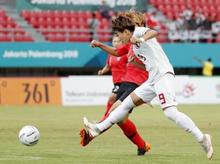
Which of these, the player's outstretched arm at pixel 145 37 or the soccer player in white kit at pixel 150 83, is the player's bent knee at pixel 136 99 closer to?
the soccer player in white kit at pixel 150 83

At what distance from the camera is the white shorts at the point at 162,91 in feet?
37.8

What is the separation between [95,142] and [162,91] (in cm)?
410

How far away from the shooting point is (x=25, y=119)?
2211cm

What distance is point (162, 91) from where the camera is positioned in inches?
457

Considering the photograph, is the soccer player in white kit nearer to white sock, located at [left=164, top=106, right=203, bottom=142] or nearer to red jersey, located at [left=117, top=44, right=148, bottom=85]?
white sock, located at [left=164, top=106, right=203, bottom=142]

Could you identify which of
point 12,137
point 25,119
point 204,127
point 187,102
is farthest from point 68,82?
point 12,137

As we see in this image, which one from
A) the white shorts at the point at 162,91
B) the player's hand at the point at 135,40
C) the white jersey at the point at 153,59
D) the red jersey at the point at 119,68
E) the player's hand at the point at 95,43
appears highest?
the player's hand at the point at 135,40

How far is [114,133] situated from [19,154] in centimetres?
576

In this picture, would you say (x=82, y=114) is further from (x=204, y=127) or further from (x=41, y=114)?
(x=204, y=127)

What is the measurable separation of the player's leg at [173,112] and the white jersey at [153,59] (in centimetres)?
11


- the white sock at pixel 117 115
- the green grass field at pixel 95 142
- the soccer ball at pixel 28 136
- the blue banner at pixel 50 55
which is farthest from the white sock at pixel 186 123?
the blue banner at pixel 50 55

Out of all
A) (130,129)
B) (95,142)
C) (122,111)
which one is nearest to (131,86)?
(130,129)

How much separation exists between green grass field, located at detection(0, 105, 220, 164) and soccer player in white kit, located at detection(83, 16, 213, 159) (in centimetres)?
51

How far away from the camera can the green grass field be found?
1177 cm
